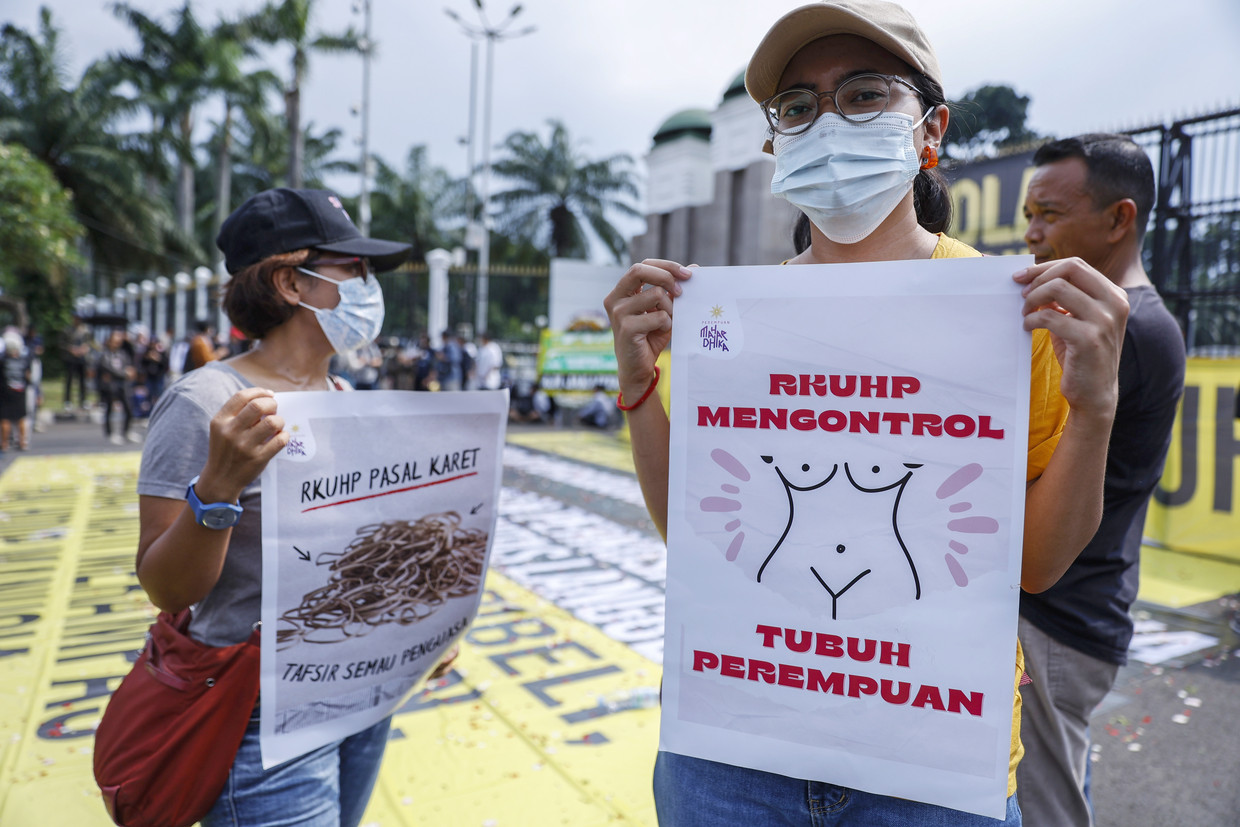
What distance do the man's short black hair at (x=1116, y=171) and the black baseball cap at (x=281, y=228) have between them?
1.84m

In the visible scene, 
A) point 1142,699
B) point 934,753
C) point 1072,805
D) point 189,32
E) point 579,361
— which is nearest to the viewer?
point 934,753

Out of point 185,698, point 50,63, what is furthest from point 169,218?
point 185,698

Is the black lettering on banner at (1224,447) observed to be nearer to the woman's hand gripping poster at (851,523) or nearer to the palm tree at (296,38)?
the woman's hand gripping poster at (851,523)

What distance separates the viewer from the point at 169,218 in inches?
1145

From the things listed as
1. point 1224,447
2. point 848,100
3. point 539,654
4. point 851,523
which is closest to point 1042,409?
point 851,523

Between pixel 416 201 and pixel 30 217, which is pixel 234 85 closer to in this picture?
pixel 416 201

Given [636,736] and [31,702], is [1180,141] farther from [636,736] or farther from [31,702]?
[31,702]

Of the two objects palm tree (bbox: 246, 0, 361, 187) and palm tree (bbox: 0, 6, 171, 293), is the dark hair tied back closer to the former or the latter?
palm tree (bbox: 246, 0, 361, 187)

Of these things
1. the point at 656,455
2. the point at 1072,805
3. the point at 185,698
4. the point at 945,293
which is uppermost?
the point at 945,293

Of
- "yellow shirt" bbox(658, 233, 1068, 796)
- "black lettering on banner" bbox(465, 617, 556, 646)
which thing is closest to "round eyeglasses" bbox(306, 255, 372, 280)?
"yellow shirt" bbox(658, 233, 1068, 796)

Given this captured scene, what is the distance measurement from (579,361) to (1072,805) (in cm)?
1476

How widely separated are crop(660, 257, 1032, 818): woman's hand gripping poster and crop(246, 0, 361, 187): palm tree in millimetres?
22406

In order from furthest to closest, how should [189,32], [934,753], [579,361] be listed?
1. [189,32]
2. [579,361]
3. [934,753]

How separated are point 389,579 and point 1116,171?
2.02 metres
